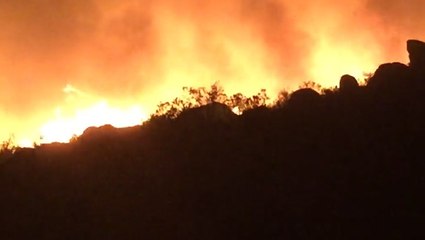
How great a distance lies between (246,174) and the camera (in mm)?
37438

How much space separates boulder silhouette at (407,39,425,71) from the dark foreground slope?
537 mm

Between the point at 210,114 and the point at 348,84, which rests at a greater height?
the point at 348,84

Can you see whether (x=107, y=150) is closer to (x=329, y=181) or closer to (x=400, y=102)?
(x=329, y=181)

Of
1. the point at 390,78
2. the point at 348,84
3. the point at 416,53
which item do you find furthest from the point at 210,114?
the point at 416,53

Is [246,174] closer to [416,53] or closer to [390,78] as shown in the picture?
[390,78]

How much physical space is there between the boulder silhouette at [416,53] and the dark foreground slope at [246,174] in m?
0.54

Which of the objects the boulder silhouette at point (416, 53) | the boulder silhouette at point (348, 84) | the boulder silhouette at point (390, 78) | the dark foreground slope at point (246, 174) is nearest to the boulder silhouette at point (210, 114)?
the dark foreground slope at point (246, 174)

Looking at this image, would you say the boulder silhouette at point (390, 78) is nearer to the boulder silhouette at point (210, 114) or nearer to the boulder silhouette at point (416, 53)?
the boulder silhouette at point (416, 53)

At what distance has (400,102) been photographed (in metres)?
43.3

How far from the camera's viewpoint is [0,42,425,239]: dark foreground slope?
108 feet

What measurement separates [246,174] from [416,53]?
2240cm

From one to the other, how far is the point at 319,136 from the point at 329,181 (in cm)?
555

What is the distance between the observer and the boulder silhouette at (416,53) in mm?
47562

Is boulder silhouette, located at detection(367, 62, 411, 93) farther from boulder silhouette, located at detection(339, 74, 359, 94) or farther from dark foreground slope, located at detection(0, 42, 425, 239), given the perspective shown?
boulder silhouette, located at detection(339, 74, 359, 94)
